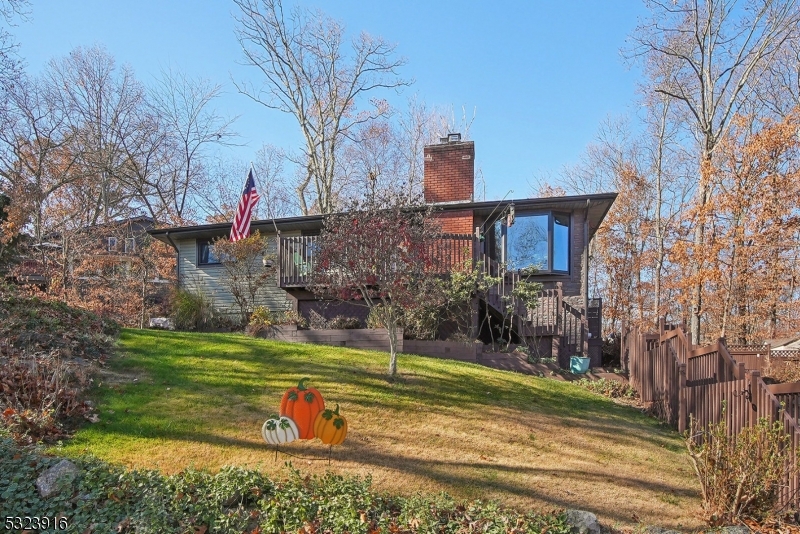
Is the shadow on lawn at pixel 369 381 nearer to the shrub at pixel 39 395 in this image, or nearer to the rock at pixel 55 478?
the shrub at pixel 39 395

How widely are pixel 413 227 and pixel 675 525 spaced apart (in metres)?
4.87

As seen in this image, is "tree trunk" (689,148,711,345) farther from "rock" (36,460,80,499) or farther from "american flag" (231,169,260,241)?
"rock" (36,460,80,499)

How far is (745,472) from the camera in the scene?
5.43m

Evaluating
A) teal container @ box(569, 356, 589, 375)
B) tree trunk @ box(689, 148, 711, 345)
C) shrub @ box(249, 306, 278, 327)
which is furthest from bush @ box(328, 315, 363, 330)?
tree trunk @ box(689, 148, 711, 345)

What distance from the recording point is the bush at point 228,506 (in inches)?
187

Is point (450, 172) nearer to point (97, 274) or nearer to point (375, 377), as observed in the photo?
point (375, 377)

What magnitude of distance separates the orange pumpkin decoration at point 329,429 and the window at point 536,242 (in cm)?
1151

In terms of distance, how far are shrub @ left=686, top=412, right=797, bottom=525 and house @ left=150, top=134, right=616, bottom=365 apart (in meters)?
7.87

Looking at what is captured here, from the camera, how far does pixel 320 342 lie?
13633mm

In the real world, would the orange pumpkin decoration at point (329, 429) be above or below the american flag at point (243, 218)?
below

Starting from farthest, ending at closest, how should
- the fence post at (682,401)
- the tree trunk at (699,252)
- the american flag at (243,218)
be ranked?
the tree trunk at (699,252), the american flag at (243,218), the fence post at (682,401)

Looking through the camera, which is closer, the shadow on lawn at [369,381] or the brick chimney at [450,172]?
the shadow on lawn at [369,381]

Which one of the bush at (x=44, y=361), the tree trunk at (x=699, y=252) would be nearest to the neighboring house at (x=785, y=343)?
the tree trunk at (x=699, y=252)

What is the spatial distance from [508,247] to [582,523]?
493 inches
